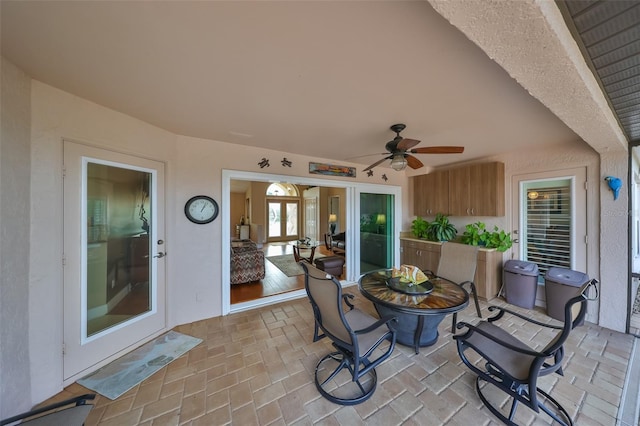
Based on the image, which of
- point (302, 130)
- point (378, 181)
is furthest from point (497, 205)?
point (302, 130)

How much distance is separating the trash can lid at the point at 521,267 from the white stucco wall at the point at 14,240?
5308 millimetres

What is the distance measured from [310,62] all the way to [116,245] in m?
2.59

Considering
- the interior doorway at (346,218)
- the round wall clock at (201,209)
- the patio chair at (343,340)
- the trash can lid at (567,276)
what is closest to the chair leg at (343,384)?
the patio chair at (343,340)

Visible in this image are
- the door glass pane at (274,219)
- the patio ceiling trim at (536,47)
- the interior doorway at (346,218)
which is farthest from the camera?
the door glass pane at (274,219)

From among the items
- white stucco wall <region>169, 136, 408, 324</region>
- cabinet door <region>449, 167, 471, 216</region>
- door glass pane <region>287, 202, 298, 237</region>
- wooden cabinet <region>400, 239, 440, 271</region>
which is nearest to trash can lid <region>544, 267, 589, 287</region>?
cabinet door <region>449, 167, 471, 216</region>

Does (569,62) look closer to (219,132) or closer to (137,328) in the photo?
(219,132)

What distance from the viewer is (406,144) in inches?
83.0

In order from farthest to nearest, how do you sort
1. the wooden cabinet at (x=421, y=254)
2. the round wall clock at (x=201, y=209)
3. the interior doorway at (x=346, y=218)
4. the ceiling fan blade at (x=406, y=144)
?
the wooden cabinet at (x=421, y=254) → the interior doorway at (x=346, y=218) → the round wall clock at (x=201, y=209) → the ceiling fan blade at (x=406, y=144)

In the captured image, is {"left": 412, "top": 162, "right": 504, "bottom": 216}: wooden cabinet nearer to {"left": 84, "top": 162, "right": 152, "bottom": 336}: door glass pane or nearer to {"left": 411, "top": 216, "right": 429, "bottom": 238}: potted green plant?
{"left": 411, "top": 216, "right": 429, "bottom": 238}: potted green plant

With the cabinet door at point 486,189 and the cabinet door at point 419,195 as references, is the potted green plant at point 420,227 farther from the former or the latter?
the cabinet door at point 486,189

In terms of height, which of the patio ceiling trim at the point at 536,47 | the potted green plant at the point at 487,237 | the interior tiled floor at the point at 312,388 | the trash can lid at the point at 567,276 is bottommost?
the interior tiled floor at the point at 312,388

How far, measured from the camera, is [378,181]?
15.2ft

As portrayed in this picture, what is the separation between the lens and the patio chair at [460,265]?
8.87ft

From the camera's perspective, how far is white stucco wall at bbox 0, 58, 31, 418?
140 cm
